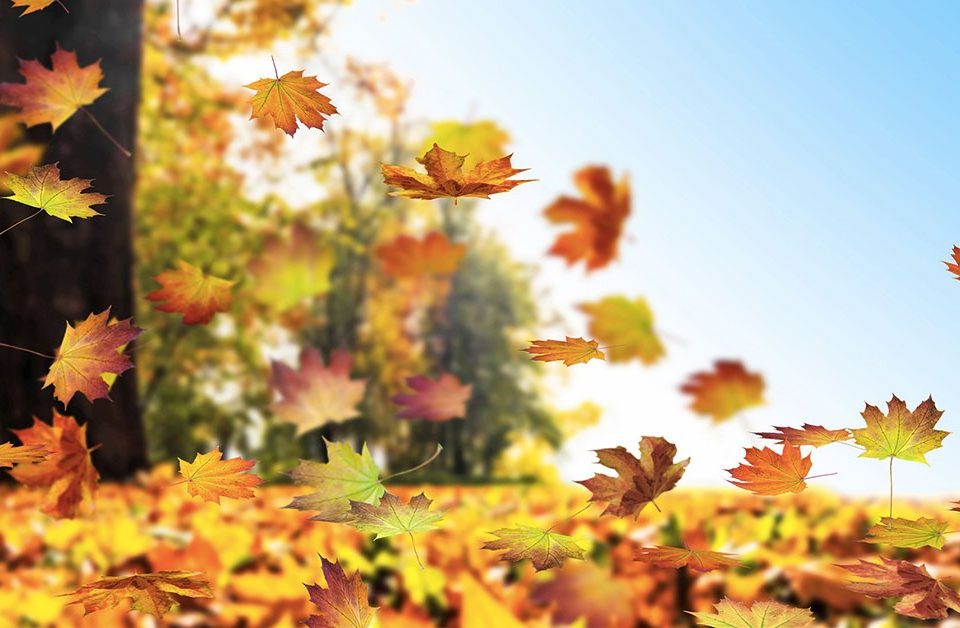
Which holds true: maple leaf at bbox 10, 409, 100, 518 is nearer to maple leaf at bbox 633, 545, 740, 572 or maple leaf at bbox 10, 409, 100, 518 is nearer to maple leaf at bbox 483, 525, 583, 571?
maple leaf at bbox 483, 525, 583, 571

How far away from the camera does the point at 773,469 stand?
0.72 meters

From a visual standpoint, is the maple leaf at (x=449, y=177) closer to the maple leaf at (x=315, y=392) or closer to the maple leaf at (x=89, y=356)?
the maple leaf at (x=89, y=356)

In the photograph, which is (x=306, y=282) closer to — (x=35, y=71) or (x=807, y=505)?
(x=35, y=71)

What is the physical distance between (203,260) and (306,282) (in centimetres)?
879

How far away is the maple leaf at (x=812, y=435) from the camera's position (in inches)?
28.5

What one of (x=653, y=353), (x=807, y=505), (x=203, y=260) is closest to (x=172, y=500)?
(x=653, y=353)

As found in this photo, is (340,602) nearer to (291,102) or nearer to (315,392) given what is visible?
(291,102)

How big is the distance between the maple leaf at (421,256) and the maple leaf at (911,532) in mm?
1343

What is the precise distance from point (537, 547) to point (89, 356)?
437mm

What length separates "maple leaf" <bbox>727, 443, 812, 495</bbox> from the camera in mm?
718

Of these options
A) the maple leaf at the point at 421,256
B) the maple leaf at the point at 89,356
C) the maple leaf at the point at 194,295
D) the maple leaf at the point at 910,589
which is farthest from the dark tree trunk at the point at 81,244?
the maple leaf at the point at 910,589

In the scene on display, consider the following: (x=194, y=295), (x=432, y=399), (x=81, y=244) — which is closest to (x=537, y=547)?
(x=194, y=295)

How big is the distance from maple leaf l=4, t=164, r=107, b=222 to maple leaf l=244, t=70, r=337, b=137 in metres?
0.17

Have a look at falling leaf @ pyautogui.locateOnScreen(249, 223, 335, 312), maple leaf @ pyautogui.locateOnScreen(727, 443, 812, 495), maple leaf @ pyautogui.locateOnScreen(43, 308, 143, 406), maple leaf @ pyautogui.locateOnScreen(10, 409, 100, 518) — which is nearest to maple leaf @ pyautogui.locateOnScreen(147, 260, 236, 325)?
maple leaf @ pyautogui.locateOnScreen(10, 409, 100, 518)
